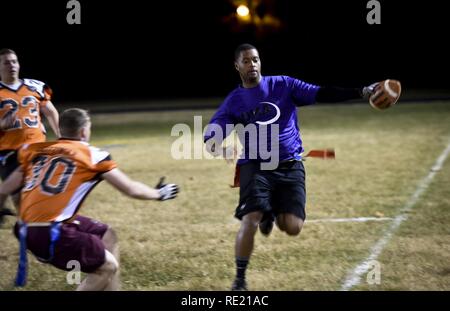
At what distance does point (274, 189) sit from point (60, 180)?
205 cm

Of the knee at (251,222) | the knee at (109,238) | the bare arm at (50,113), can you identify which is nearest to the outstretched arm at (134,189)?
the knee at (109,238)

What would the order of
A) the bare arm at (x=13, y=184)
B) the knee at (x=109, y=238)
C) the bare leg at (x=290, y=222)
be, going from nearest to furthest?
the bare arm at (x=13, y=184), the knee at (x=109, y=238), the bare leg at (x=290, y=222)

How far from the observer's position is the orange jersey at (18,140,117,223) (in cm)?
414

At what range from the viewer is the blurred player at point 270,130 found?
542 cm

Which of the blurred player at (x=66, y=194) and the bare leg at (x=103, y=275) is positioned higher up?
the blurred player at (x=66, y=194)

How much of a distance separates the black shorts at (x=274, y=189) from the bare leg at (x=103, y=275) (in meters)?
1.38

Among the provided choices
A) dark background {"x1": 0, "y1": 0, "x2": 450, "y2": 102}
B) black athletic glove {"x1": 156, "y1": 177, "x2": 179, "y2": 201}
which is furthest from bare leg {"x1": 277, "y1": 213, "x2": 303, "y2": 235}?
dark background {"x1": 0, "y1": 0, "x2": 450, "y2": 102}

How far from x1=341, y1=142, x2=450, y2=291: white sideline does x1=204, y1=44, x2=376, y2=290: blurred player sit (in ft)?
2.10

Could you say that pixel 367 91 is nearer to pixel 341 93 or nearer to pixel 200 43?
pixel 341 93

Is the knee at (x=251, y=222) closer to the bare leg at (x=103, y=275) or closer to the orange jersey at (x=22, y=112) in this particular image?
the bare leg at (x=103, y=275)

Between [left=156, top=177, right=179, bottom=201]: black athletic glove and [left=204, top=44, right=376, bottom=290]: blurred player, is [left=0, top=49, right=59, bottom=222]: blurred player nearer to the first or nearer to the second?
[left=204, top=44, right=376, bottom=290]: blurred player

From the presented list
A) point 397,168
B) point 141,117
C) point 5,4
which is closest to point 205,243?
point 397,168

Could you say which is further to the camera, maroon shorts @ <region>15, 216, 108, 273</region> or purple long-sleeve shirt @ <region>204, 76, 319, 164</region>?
purple long-sleeve shirt @ <region>204, 76, 319, 164</region>

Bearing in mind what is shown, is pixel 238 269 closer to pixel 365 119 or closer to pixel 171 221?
pixel 171 221
